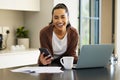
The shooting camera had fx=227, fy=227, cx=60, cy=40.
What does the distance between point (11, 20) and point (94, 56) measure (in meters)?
2.22

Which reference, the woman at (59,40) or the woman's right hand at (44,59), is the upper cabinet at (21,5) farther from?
the woman's right hand at (44,59)

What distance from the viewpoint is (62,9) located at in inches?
76.4

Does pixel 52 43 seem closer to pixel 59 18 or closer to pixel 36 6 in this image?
pixel 59 18

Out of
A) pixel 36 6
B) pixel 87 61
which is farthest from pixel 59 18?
pixel 36 6

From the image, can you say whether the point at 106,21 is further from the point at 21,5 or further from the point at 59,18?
the point at 59,18

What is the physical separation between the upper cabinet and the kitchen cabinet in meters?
0.62

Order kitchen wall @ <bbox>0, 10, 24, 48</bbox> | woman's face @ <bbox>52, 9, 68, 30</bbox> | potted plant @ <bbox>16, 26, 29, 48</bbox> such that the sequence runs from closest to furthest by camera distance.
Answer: woman's face @ <bbox>52, 9, 68, 30</bbox>
kitchen wall @ <bbox>0, 10, 24, 48</bbox>
potted plant @ <bbox>16, 26, 29, 48</bbox>

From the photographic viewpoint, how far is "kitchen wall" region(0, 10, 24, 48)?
342cm

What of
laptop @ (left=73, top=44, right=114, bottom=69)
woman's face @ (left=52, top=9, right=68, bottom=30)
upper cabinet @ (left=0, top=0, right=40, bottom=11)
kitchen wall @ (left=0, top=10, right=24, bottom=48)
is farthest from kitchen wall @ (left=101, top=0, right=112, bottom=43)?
laptop @ (left=73, top=44, right=114, bottom=69)

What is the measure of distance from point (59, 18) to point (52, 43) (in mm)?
263

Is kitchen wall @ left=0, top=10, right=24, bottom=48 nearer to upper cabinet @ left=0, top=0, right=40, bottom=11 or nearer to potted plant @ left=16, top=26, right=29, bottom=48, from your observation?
potted plant @ left=16, top=26, right=29, bottom=48

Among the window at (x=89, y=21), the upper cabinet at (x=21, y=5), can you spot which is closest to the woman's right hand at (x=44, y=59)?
the upper cabinet at (x=21, y=5)

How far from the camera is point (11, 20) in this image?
354cm

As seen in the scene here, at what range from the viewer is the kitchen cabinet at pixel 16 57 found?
2.85 m
